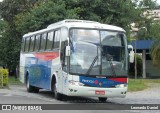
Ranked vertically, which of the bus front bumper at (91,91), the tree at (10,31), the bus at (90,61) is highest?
the tree at (10,31)

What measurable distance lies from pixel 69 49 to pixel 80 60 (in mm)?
658

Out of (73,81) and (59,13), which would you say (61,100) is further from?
(59,13)

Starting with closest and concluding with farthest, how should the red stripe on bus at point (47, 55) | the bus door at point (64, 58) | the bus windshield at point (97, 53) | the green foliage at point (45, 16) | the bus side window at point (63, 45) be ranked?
the bus windshield at point (97, 53) < the bus door at point (64, 58) < the bus side window at point (63, 45) < the red stripe on bus at point (47, 55) < the green foliage at point (45, 16)

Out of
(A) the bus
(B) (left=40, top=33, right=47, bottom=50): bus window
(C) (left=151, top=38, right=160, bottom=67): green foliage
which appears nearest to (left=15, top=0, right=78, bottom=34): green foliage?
(B) (left=40, top=33, right=47, bottom=50): bus window

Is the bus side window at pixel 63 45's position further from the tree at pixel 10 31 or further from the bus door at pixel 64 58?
the tree at pixel 10 31

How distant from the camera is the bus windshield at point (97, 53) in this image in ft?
62.1

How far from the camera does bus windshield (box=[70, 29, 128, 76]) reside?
1894cm

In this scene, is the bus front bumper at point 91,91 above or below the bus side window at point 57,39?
below

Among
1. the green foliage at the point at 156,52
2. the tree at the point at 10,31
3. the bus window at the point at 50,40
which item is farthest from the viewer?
the green foliage at the point at 156,52

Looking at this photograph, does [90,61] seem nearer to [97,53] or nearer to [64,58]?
[97,53]

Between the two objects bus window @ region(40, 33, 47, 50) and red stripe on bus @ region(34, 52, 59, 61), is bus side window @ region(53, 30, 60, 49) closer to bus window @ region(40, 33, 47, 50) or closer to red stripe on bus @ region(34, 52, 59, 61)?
red stripe on bus @ region(34, 52, 59, 61)

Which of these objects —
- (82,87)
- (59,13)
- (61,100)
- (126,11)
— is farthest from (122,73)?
(126,11)

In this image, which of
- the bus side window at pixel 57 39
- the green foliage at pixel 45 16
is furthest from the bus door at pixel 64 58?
the green foliage at pixel 45 16

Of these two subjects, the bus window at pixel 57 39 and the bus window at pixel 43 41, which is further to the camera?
the bus window at pixel 43 41
